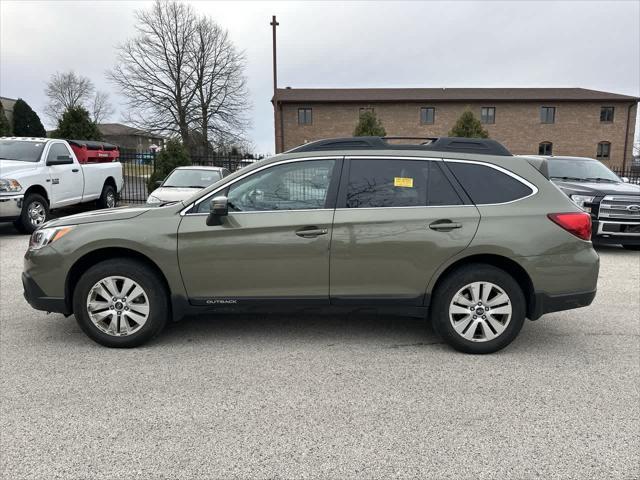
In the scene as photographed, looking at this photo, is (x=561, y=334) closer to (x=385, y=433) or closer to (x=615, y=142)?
(x=385, y=433)

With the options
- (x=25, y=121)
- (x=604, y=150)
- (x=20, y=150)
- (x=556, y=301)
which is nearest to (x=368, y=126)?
(x=604, y=150)

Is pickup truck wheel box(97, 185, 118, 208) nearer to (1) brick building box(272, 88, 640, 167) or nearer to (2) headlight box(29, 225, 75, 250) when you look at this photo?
(2) headlight box(29, 225, 75, 250)

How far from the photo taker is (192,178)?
36.6 feet

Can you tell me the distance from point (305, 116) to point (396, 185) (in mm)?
39460

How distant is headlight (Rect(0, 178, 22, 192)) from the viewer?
912cm

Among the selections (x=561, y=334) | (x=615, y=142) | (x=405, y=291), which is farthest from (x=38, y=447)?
(x=615, y=142)

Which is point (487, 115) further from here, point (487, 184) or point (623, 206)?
point (487, 184)

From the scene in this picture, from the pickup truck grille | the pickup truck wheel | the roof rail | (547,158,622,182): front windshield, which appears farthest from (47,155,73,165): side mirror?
the pickup truck grille

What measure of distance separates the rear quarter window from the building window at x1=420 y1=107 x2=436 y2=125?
131ft

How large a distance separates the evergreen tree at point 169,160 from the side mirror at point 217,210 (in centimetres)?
1390

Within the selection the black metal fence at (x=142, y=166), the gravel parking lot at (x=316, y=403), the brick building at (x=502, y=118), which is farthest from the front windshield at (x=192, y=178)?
the brick building at (x=502, y=118)

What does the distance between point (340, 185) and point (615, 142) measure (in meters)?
46.1

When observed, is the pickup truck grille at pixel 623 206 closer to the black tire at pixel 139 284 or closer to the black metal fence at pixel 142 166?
the black tire at pixel 139 284

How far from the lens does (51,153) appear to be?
1045cm
